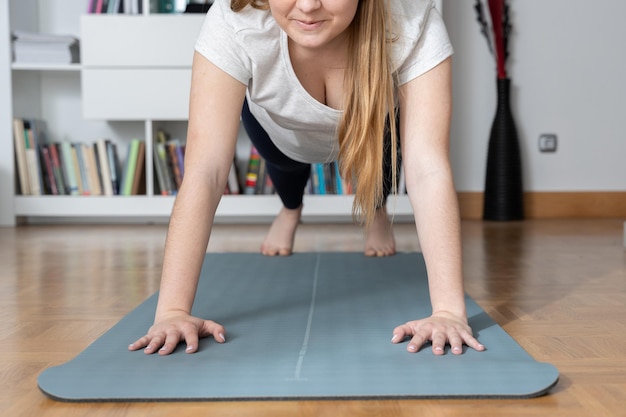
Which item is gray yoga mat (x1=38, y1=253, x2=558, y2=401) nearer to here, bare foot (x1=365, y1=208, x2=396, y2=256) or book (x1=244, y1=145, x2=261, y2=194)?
bare foot (x1=365, y1=208, x2=396, y2=256)

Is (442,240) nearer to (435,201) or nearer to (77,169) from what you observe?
(435,201)

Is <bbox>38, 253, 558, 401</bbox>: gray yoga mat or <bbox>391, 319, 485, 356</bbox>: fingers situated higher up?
<bbox>391, 319, 485, 356</bbox>: fingers

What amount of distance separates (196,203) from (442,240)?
1.24 ft

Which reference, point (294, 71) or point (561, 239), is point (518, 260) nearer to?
point (561, 239)

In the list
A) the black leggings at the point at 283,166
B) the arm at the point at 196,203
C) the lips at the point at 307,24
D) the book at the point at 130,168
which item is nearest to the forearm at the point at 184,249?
the arm at the point at 196,203

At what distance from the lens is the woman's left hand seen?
1070mm

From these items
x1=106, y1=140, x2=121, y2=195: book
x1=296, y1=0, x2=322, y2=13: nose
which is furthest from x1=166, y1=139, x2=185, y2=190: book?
x1=296, y1=0, x2=322, y2=13: nose

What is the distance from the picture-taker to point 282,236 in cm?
220

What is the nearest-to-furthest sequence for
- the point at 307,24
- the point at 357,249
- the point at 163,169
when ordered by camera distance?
the point at 307,24
the point at 357,249
the point at 163,169

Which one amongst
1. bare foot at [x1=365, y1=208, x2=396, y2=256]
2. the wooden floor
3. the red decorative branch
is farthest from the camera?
the red decorative branch

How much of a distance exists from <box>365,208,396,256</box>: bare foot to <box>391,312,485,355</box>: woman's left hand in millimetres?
971

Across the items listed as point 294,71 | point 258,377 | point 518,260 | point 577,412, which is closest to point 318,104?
point 294,71

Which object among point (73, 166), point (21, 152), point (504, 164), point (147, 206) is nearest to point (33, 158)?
point (21, 152)

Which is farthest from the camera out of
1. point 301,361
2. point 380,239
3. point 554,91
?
point 554,91
